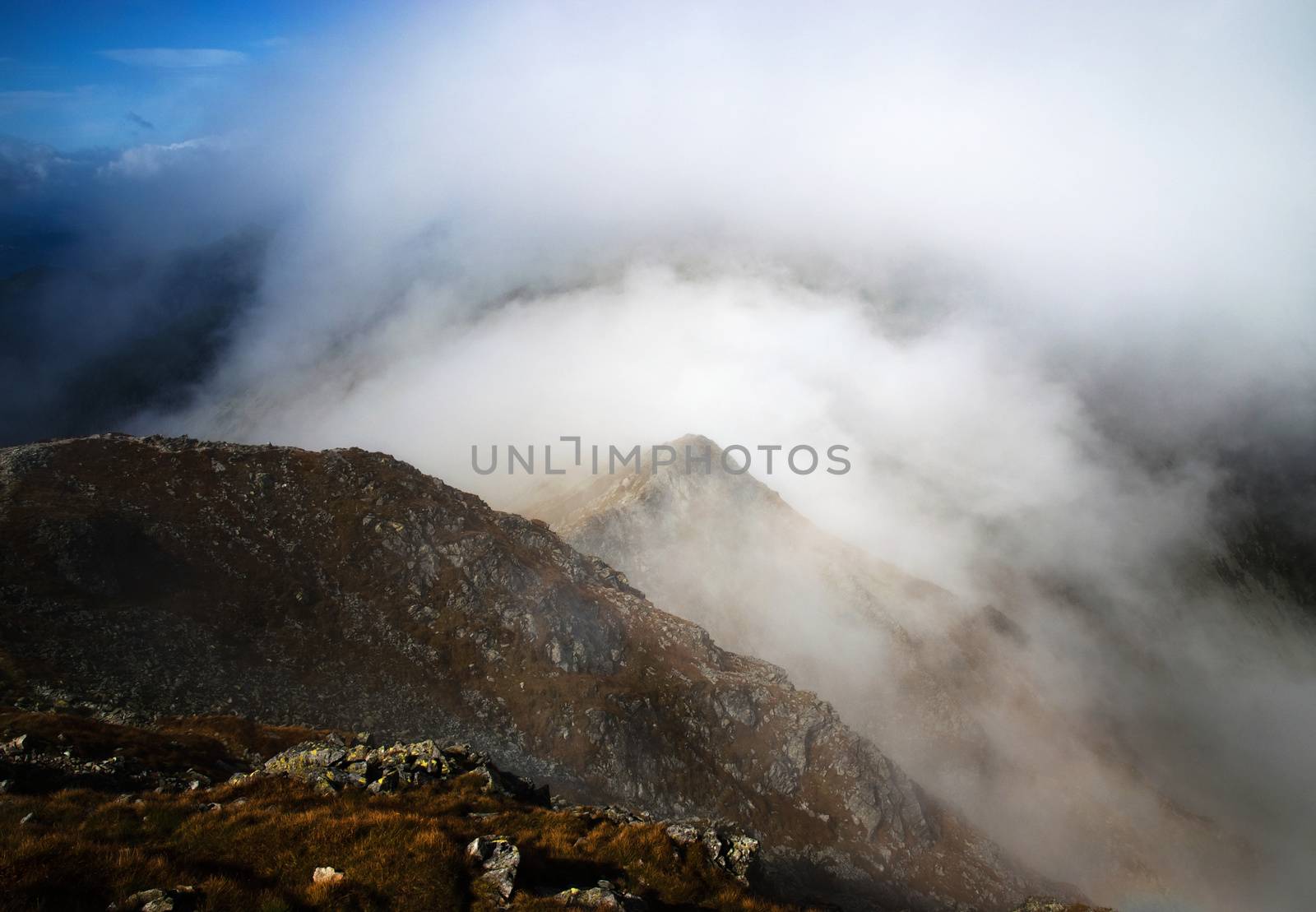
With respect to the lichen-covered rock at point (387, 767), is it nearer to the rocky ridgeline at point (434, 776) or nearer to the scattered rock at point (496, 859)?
the rocky ridgeline at point (434, 776)

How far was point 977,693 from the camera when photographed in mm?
123500

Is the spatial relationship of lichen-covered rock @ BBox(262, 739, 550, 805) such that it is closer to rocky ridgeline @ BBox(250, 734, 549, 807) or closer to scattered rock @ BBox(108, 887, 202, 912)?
rocky ridgeline @ BBox(250, 734, 549, 807)

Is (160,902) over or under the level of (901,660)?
over

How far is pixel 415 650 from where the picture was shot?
207ft

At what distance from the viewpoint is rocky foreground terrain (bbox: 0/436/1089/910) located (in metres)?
50.2

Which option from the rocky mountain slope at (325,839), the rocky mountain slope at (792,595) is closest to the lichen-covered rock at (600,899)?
the rocky mountain slope at (325,839)

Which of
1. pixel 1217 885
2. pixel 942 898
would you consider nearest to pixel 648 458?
pixel 942 898

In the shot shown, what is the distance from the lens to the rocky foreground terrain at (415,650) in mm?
50250

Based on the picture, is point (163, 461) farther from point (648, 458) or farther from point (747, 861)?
point (648, 458)

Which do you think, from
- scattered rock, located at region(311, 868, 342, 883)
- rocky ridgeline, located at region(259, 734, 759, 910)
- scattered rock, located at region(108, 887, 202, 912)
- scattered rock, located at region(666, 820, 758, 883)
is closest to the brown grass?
scattered rock, located at region(311, 868, 342, 883)

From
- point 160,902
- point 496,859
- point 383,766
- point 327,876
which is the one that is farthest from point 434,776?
point 160,902

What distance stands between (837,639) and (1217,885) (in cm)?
8430

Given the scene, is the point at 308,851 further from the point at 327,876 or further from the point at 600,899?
the point at 600,899

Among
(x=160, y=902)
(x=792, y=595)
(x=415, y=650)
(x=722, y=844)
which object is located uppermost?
(x=792, y=595)
